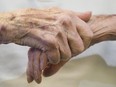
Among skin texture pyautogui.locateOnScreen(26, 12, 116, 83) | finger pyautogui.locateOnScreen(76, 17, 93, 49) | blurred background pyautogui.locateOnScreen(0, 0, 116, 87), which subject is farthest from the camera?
blurred background pyautogui.locateOnScreen(0, 0, 116, 87)

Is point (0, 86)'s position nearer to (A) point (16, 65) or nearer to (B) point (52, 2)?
(A) point (16, 65)

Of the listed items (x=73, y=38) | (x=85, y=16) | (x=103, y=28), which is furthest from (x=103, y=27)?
(x=73, y=38)

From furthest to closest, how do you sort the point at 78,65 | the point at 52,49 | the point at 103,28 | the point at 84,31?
the point at 78,65 → the point at 103,28 → the point at 84,31 → the point at 52,49

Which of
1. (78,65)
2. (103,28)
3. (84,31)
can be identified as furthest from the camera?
(78,65)

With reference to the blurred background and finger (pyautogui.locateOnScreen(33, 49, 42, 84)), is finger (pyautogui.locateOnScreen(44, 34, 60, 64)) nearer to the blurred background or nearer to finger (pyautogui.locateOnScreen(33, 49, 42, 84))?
finger (pyautogui.locateOnScreen(33, 49, 42, 84))

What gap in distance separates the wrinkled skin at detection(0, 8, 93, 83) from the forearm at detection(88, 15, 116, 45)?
15 centimetres

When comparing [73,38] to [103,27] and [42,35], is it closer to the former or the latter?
[42,35]

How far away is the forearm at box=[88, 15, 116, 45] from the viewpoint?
100 cm

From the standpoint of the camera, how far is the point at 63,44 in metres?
0.80

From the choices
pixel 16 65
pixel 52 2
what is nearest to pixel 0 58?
pixel 16 65

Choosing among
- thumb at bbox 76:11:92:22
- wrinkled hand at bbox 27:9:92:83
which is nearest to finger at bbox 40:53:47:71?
wrinkled hand at bbox 27:9:92:83

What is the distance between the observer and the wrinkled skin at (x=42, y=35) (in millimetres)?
785

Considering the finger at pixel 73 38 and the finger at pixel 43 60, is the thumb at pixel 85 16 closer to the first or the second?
the finger at pixel 73 38

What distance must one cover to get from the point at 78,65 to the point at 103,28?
0.24m
